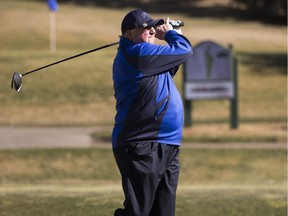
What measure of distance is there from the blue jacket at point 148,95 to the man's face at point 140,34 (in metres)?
0.05

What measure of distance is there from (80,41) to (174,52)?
2824 centimetres

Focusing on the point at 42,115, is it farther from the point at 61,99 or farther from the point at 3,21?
the point at 3,21

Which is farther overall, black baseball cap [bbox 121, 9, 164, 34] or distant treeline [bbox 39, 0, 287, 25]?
distant treeline [bbox 39, 0, 287, 25]

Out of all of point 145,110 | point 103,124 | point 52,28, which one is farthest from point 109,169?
point 52,28

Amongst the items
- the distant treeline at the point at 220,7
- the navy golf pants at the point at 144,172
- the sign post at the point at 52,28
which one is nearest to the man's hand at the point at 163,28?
the navy golf pants at the point at 144,172

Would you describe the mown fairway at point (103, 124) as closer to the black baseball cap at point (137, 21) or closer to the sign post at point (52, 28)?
the sign post at point (52, 28)

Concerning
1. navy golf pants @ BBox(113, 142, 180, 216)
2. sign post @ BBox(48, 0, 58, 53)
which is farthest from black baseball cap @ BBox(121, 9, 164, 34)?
sign post @ BBox(48, 0, 58, 53)

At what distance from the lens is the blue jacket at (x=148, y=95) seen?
5.17 metres

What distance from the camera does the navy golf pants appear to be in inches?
205

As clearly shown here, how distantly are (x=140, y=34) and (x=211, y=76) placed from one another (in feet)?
39.6

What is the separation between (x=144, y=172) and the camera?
520cm

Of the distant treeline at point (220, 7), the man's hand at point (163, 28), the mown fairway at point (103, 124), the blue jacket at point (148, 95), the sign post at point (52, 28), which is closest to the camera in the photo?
the blue jacket at point (148, 95)

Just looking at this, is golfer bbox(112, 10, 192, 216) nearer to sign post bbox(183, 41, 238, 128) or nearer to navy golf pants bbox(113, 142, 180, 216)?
navy golf pants bbox(113, 142, 180, 216)

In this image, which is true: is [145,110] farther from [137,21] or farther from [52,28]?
[52,28]
